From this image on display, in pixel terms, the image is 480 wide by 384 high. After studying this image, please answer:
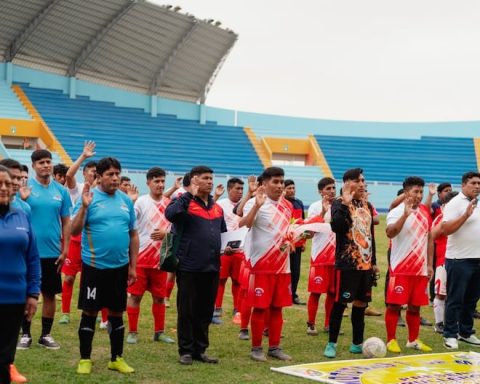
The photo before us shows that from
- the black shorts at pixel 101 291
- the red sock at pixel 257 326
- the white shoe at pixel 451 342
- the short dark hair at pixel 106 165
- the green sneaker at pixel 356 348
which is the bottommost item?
the green sneaker at pixel 356 348

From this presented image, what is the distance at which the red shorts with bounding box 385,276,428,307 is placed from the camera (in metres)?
8.80

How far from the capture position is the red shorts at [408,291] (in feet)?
28.9

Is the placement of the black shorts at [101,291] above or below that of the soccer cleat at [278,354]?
above

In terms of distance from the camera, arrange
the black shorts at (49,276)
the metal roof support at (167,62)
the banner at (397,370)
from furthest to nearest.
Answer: the metal roof support at (167,62) < the black shorts at (49,276) < the banner at (397,370)

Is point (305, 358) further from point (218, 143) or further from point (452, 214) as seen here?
point (218, 143)

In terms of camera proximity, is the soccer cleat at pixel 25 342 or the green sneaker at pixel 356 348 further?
the green sneaker at pixel 356 348

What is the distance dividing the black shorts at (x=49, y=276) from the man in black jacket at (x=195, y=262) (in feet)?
4.71

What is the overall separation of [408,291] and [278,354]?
177 cm

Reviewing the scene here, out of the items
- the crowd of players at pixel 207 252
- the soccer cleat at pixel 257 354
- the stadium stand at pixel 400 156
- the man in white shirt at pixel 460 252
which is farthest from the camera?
the stadium stand at pixel 400 156

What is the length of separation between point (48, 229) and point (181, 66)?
3546cm

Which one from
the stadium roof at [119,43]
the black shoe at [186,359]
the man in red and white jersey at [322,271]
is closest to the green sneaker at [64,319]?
the black shoe at [186,359]

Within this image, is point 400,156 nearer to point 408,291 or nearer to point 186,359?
point 408,291

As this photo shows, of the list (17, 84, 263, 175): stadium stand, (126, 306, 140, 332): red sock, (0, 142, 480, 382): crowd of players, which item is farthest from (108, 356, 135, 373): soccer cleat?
(17, 84, 263, 175): stadium stand

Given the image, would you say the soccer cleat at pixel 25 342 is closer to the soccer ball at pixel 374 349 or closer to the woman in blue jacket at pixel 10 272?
the woman in blue jacket at pixel 10 272
